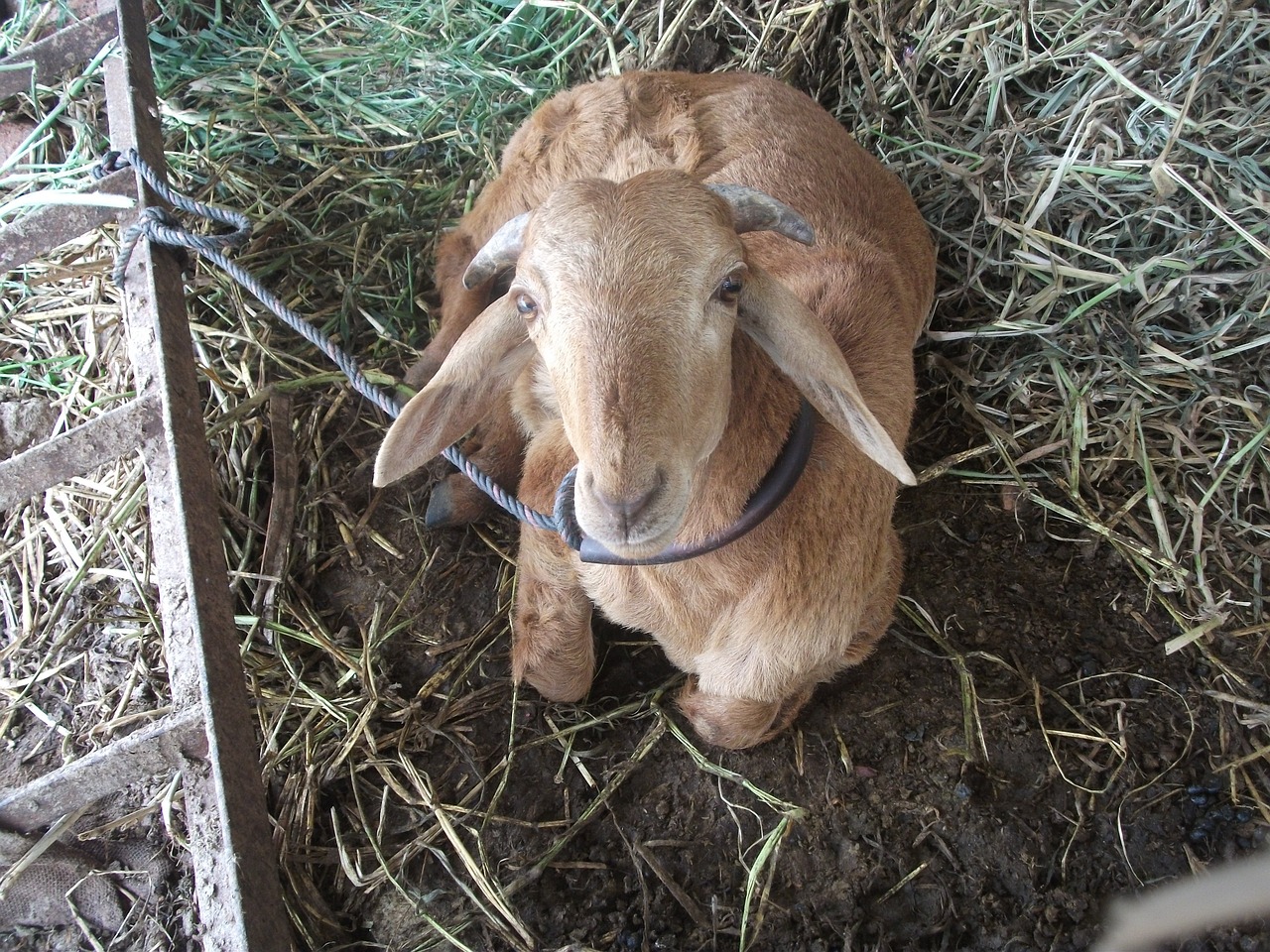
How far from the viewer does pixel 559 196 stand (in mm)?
2092

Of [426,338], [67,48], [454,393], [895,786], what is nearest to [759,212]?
[454,393]

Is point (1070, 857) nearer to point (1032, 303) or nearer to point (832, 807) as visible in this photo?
point (832, 807)

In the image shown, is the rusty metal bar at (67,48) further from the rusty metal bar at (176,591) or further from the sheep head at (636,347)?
the sheep head at (636,347)

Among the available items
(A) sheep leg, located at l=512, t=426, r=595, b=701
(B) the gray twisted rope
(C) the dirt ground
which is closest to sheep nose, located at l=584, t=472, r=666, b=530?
(B) the gray twisted rope

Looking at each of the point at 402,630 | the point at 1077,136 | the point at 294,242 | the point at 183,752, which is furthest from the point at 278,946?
the point at 1077,136

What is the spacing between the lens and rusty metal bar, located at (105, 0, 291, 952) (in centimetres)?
203

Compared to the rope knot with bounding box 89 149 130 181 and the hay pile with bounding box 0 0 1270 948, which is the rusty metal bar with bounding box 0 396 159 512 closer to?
the hay pile with bounding box 0 0 1270 948

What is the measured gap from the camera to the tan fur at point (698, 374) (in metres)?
1.86

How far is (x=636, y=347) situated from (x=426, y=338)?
2371 mm

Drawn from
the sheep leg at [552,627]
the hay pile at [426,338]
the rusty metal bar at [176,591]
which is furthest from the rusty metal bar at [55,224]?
the sheep leg at [552,627]

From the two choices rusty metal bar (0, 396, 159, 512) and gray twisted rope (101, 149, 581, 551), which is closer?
gray twisted rope (101, 149, 581, 551)

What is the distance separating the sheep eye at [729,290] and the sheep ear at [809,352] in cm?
3

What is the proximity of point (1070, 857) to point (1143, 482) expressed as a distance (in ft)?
4.98

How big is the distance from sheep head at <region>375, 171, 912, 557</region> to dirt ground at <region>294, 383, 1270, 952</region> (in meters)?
1.27
